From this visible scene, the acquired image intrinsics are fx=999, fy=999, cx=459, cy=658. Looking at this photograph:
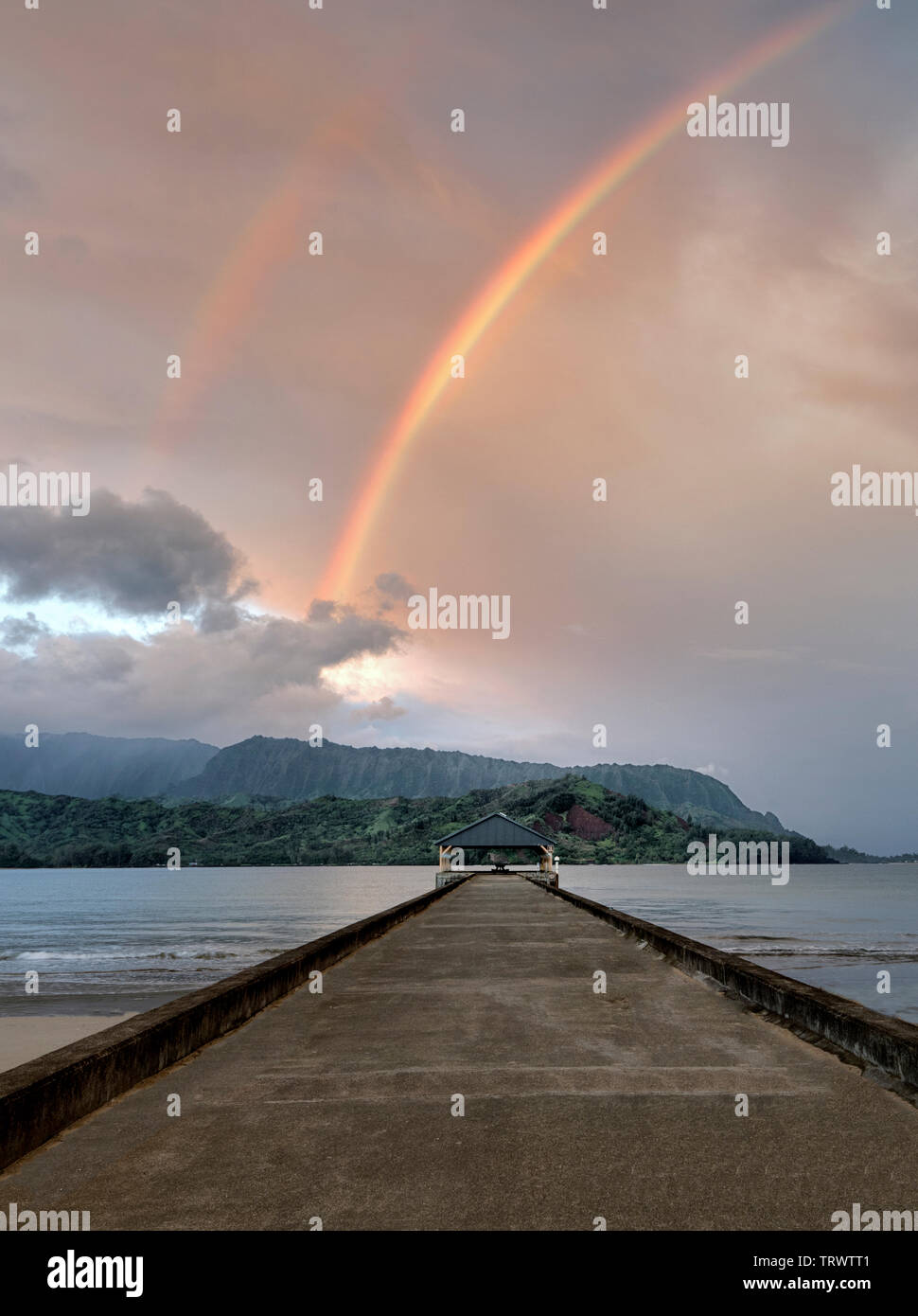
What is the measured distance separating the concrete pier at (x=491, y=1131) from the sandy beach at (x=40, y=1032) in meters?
9.84

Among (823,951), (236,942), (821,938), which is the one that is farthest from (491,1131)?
(821,938)

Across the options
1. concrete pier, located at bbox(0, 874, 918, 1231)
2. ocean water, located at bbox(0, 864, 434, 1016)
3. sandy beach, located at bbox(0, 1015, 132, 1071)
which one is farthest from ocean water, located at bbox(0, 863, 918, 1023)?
concrete pier, located at bbox(0, 874, 918, 1231)

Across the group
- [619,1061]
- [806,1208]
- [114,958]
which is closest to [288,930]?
[114,958]

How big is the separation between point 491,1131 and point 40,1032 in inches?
675

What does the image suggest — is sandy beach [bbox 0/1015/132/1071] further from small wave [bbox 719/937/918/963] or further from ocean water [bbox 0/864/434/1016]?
small wave [bbox 719/937/918/963]

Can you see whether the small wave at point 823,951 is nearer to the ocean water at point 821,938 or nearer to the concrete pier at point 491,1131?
the ocean water at point 821,938

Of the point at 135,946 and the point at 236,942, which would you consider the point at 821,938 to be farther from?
the point at 135,946

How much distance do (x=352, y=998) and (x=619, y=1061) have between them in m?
4.58

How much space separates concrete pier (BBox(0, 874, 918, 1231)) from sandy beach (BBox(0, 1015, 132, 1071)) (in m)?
9.84

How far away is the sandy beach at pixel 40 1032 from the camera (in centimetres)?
1734

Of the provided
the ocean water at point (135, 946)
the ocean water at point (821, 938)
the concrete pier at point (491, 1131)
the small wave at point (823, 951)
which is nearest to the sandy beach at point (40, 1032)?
the ocean water at point (135, 946)
